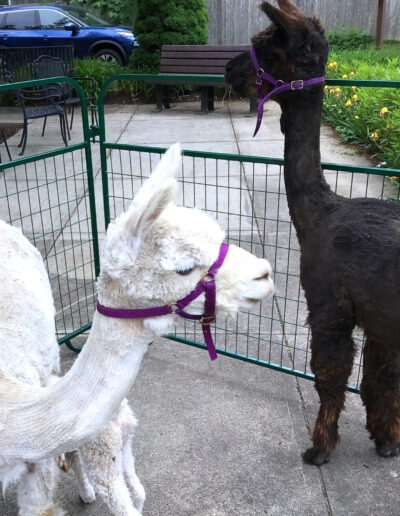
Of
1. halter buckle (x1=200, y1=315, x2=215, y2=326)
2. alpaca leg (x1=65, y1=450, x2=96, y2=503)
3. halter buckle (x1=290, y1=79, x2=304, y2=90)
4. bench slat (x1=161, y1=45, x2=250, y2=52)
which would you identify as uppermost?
bench slat (x1=161, y1=45, x2=250, y2=52)

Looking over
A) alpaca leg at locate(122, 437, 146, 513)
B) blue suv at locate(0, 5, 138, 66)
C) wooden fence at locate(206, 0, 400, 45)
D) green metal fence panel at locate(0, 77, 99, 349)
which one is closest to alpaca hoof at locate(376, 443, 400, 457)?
alpaca leg at locate(122, 437, 146, 513)

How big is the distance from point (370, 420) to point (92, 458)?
172 cm

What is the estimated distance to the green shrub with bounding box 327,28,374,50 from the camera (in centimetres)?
1806

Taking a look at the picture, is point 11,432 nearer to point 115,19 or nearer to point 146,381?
point 146,381

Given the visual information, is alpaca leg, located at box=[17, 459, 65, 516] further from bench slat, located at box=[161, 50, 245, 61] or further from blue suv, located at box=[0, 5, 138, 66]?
blue suv, located at box=[0, 5, 138, 66]

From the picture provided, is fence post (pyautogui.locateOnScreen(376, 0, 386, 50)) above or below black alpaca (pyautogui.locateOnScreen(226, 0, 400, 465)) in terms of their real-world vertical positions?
above

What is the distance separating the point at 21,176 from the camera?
303 inches

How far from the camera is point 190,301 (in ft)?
4.89

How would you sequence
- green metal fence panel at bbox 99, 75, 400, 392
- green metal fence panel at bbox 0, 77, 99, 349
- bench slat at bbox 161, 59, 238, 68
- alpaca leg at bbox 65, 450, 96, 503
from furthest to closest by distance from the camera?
bench slat at bbox 161, 59, 238, 68, green metal fence panel at bbox 0, 77, 99, 349, green metal fence panel at bbox 99, 75, 400, 392, alpaca leg at bbox 65, 450, 96, 503

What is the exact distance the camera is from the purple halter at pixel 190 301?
147 centimetres

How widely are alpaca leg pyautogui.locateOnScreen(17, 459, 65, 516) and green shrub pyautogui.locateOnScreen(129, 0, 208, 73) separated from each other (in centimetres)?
1227

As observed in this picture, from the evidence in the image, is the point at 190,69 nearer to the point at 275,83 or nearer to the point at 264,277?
the point at 275,83

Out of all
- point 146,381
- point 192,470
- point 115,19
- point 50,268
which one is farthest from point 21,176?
point 115,19

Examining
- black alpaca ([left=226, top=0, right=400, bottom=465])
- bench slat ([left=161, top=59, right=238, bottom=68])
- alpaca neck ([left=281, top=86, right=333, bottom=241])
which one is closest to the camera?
black alpaca ([left=226, top=0, right=400, bottom=465])
